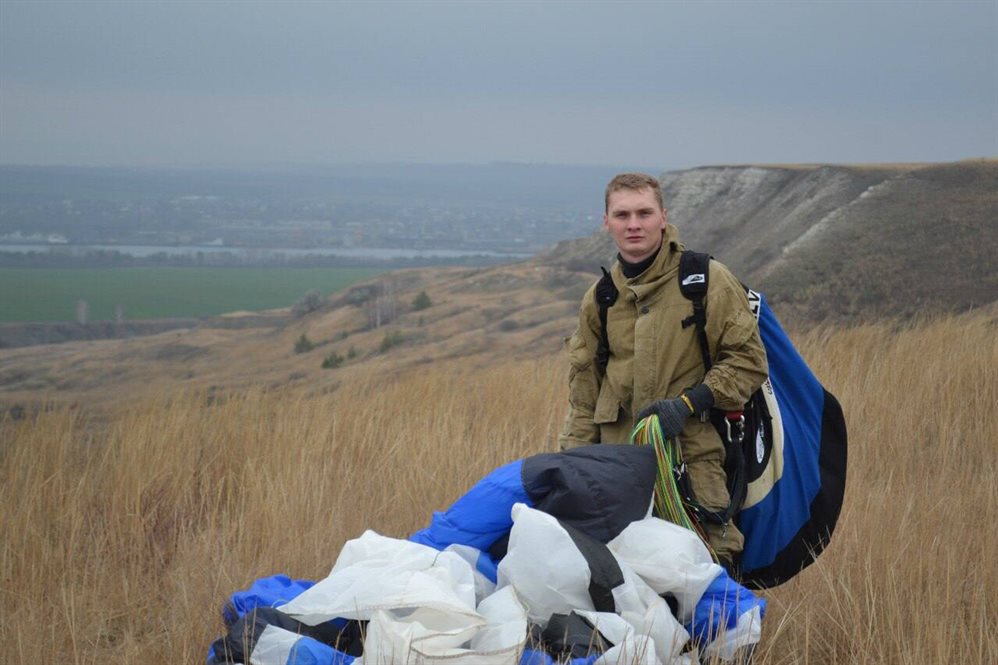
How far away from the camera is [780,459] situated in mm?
4168

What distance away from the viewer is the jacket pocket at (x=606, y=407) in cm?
421

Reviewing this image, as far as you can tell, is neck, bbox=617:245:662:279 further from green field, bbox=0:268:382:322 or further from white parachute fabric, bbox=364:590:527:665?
green field, bbox=0:268:382:322

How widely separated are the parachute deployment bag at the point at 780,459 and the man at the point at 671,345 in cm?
10

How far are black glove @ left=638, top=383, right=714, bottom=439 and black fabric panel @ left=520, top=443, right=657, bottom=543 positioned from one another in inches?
8.8

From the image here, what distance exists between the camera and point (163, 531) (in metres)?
6.20

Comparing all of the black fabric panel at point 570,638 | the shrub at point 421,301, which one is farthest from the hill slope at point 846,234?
the black fabric panel at point 570,638

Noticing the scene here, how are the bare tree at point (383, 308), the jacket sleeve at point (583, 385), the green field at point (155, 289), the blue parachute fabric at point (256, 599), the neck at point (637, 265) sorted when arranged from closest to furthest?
the blue parachute fabric at point (256, 599), the neck at point (637, 265), the jacket sleeve at point (583, 385), the bare tree at point (383, 308), the green field at point (155, 289)

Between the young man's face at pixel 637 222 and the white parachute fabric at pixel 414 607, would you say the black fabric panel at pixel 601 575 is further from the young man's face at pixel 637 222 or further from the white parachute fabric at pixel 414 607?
the young man's face at pixel 637 222

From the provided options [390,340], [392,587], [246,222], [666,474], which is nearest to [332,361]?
[390,340]

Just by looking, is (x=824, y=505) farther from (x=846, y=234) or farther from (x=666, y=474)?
(x=846, y=234)

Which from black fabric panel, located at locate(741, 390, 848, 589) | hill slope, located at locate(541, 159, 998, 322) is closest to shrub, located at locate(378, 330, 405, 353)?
hill slope, located at locate(541, 159, 998, 322)

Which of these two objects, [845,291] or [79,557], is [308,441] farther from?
[845,291]

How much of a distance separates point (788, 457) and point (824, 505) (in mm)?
256

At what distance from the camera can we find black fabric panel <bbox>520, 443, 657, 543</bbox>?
3523mm
